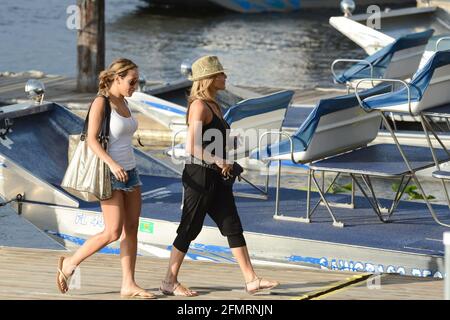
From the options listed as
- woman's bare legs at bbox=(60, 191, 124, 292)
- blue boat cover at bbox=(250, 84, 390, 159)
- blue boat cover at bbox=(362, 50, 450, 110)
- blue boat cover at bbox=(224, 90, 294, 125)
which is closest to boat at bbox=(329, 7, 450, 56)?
blue boat cover at bbox=(224, 90, 294, 125)

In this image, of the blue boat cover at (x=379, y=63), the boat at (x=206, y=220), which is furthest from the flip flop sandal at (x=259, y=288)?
the blue boat cover at (x=379, y=63)

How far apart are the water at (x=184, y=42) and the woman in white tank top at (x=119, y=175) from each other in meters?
16.7

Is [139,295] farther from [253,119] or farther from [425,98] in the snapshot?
[253,119]

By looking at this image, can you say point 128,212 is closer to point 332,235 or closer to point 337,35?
point 332,235

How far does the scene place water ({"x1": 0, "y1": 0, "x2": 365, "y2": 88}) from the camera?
26.9 metres

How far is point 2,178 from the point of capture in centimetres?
995

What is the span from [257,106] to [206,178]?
101 inches

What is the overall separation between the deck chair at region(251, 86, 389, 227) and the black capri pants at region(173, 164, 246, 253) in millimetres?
1461

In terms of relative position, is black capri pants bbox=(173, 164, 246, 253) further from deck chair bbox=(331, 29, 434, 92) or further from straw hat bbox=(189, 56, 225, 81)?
deck chair bbox=(331, 29, 434, 92)

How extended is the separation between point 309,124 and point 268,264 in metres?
1.03

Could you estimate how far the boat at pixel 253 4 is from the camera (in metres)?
39.4

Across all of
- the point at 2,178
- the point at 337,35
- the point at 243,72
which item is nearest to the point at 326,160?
the point at 2,178

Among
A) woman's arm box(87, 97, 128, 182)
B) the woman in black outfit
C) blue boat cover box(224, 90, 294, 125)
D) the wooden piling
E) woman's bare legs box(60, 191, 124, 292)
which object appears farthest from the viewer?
the wooden piling

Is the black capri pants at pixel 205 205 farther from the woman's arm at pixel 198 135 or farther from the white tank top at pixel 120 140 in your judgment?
the white tank top at pixel 120 140
